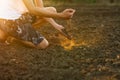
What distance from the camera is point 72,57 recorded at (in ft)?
18.3

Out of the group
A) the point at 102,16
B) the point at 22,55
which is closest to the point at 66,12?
the point at 22,55

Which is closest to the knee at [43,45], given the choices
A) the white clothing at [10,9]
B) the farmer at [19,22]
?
the farmer at [19,22]

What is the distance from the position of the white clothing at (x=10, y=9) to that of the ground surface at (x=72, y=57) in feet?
1.97

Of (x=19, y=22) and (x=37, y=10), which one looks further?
(x=19, y=22)

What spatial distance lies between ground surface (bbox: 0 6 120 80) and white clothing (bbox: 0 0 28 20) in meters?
0.60

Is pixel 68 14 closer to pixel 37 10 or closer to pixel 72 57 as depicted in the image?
pixel 37 10

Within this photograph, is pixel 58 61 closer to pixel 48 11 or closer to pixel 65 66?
pixel 65 66

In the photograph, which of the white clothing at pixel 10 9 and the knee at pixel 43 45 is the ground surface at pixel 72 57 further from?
the white clothing at pixel 10 9

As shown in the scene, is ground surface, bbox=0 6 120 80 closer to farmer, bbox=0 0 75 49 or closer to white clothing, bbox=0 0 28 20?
farmer, bbox=0 0 75 49

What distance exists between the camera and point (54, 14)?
5.34m

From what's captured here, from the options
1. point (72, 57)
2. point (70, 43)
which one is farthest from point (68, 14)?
point (70, 43)

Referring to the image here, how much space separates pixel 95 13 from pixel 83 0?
1.07m

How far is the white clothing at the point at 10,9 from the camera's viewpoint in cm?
590

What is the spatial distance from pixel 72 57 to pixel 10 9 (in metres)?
1.33
